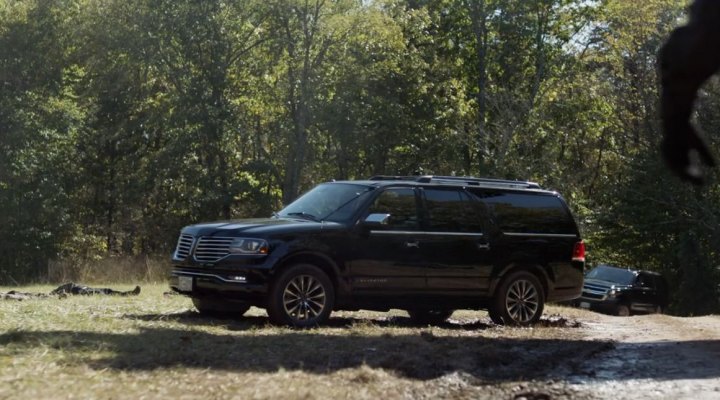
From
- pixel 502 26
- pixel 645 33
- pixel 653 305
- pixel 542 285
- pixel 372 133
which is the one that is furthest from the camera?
pixel 502 26

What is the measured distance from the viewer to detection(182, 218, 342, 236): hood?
12.3m

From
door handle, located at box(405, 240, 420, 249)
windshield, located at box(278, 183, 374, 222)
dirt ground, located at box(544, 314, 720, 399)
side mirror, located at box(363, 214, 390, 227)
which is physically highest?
windshield, located at box(278, 183, 374, 222)

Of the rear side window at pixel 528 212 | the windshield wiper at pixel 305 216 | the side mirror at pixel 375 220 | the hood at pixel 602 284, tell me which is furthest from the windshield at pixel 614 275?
the side mirror at pixel 375 220

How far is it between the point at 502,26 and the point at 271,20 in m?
11.2

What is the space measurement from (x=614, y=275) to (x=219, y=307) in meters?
19.3

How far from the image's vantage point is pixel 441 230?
531 inches

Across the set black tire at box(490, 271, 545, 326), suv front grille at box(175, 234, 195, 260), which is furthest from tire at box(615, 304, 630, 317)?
suv front grille at box(175, 234, 195, 260)

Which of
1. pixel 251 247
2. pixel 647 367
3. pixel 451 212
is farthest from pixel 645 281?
pixel 251 247

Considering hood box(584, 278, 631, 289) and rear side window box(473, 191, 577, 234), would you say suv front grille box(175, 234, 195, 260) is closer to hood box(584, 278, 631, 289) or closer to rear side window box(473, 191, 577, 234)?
rear side window box(473, 191, 577, 234)

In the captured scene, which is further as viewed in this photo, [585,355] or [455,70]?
[455,70]

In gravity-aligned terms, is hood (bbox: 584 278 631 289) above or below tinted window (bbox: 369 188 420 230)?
below

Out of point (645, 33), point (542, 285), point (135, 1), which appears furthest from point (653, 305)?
point (135, 1)

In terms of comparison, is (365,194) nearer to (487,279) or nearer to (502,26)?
(487,279)

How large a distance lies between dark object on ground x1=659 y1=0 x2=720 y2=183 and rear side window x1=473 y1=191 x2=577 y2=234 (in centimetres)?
879
